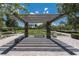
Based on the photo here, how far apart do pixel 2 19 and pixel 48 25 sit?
4.76 meters

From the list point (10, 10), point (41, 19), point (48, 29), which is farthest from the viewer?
point (41, 19)

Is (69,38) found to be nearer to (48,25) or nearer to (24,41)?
(48,25)

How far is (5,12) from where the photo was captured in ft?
49.4

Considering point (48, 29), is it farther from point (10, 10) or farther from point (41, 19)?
point (10, 10)

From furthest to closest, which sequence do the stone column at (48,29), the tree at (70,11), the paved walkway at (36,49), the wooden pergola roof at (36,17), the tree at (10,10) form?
the stone column at (48,29)
the wooden pergola roof at (36,17)
the tree at (70,11)
the tree at (10,10)
the paved walkway at (36,49)

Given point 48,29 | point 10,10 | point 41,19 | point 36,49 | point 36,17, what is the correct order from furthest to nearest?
point 41,19 → point 48,29 → point 36,17 → point 10,10 → point 36,49

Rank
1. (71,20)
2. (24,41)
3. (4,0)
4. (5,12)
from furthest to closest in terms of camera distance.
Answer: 1. (24,41)
2. (71,20)
3. (5,12)
4. (4,0)

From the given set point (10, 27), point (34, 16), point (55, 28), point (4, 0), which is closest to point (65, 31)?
point (55, 28)

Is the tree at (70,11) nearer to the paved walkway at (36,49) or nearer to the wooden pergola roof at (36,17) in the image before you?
the wooden pergola roof at (36,17)

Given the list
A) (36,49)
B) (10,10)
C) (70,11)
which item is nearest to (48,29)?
(70,11)

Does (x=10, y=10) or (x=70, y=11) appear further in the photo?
(x=70, y=11)

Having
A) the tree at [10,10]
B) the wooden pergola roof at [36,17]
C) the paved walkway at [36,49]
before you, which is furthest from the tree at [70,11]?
the tree at [10,10]

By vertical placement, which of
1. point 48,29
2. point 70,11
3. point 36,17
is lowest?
point 48,29

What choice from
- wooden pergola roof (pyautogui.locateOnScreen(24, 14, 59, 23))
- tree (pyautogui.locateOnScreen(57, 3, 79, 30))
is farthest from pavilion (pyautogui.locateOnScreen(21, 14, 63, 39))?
tree (pyautogui.locateOnScreen(57, 3, 79, 30))
